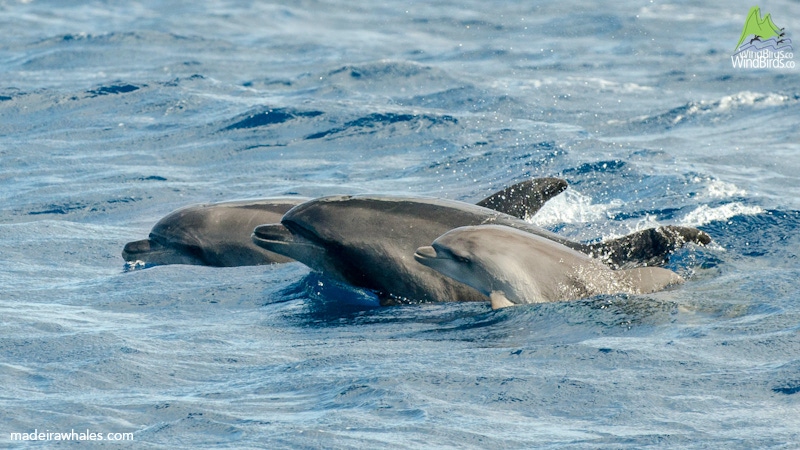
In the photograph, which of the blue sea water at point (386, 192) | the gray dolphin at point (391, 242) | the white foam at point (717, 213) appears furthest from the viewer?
the white foam at point (717, 213)

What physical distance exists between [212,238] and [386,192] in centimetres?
320

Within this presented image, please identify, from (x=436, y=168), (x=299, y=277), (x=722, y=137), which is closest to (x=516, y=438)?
(x=299, y=277)

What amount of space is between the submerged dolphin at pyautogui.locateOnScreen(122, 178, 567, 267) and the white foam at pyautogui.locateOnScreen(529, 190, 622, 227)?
9.37ft

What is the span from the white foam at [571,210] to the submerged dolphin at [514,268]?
3266 millimetres

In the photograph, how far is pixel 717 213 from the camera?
499 inches

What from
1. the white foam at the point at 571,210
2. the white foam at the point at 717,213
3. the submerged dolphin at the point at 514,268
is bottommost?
the white foam at the point at 571,210

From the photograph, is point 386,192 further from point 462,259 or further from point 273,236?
point 462,259

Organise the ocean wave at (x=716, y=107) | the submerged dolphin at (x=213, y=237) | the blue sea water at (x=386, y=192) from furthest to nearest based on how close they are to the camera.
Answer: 1. the ocean wave at (x=716, y=107)
2. the submerged dolphin at (x=213, y=237)
3. the blue sea water at (x=386, y=192)

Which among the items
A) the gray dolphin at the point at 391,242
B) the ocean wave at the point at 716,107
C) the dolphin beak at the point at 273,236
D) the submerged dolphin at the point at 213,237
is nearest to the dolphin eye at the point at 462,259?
the gray dolphin at the point at 391,242

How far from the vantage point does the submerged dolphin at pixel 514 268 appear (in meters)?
9.25

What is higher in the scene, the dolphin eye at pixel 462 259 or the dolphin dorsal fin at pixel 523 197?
the dolphin dorsal fin at pixel 523 197

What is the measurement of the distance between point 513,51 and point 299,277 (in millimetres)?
16030

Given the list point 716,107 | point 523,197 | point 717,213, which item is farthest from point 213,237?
point 716,107

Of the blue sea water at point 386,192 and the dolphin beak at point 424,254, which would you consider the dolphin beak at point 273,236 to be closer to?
the blue sea water at point 386,192
